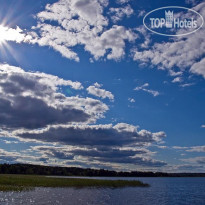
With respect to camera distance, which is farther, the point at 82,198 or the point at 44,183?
the point at 44,183

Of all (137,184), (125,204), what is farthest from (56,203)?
(137,184)

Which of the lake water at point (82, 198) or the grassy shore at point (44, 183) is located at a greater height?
the grassy shore at point (44, 183)

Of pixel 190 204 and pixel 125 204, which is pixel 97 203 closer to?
pixel 125 204

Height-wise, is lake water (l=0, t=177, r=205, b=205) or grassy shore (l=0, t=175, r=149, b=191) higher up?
grassy shore (l=0, t=175, r=149, b=191)

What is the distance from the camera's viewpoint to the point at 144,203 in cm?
6019

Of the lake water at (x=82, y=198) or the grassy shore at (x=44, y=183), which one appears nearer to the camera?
the lake water at (x=82, y=198)

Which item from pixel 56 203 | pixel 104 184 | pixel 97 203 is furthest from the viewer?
pixel 104 184

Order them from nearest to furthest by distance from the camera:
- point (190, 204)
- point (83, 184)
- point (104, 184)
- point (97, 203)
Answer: point (97, 203)
point (190, 204)
point (83, 184)
point (104, 184)

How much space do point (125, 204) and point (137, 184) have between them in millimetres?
64482

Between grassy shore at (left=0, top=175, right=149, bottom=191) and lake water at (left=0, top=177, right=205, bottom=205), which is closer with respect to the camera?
lake water at (left=0, top=177, right=205, bottom=205)

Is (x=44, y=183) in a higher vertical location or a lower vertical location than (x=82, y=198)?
higher

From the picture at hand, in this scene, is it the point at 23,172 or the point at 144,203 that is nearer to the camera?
the point at 144,203

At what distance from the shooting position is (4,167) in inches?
7111

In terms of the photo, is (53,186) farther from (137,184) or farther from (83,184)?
(137,184)
